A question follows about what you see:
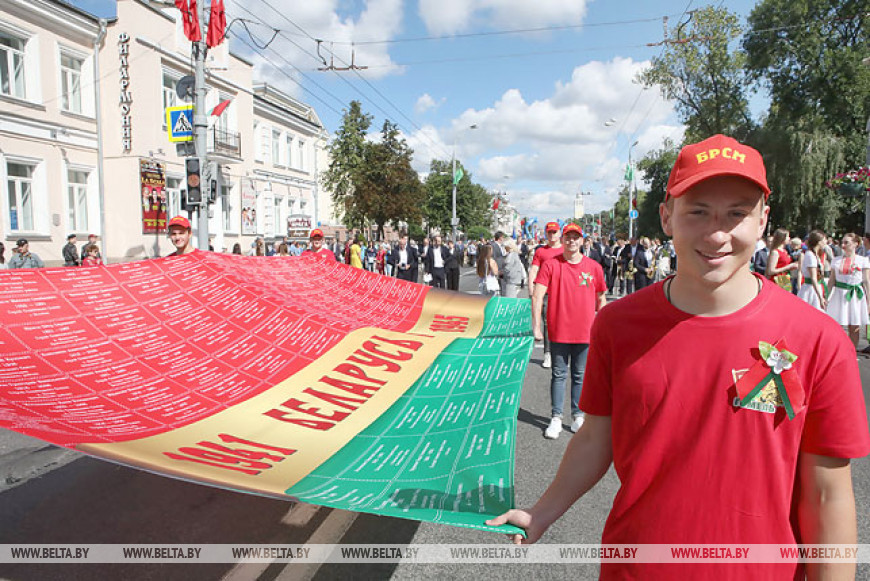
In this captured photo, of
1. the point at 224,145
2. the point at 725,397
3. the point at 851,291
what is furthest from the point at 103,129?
the point at 725,397

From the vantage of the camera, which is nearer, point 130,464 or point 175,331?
point 130,464

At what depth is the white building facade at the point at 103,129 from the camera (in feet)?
67.2

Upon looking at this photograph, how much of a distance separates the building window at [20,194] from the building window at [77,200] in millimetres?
1593

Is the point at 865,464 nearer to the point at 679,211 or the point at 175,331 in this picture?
the point at 679,211

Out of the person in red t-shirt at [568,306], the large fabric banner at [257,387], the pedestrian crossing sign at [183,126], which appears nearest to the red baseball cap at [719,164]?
the large fabric banner at [257,387]

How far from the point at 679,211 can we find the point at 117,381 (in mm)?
3161

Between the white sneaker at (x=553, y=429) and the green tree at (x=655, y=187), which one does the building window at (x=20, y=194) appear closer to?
the white sneaker at (x=553, y=429)

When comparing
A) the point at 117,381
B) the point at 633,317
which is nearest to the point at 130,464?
the point at 117,381

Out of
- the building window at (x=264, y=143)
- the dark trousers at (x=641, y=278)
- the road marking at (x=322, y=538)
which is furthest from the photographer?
the building window at (x=264, y=143)

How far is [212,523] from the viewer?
4.01m

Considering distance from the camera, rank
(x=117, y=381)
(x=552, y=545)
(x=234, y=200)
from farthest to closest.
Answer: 1. (x=234, y=200)
2. (x=552, y=545)
3. (x=117, y=381)

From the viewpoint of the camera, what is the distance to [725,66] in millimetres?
37000

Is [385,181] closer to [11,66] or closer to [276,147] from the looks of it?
[276,147]

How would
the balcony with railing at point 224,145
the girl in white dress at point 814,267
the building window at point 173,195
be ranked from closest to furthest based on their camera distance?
1. the girl in white dress at point 814,267
2. the building window at point 173,195
3. the balcony with railing at point 224,145
